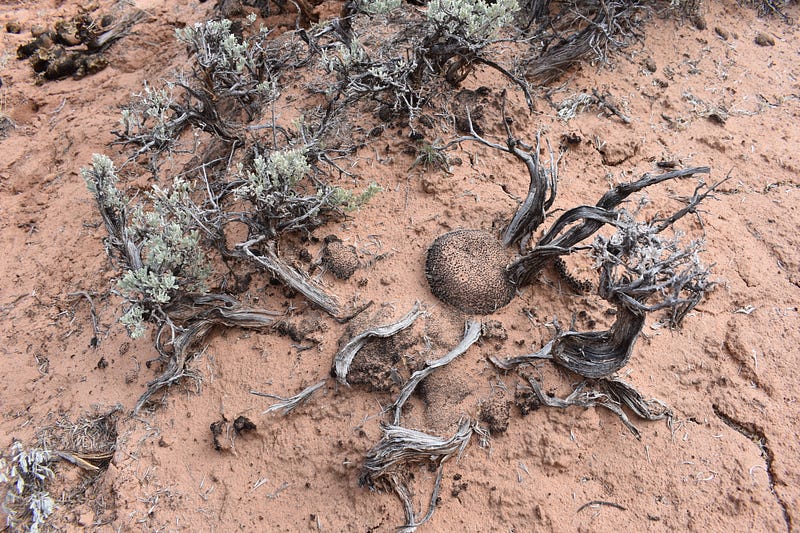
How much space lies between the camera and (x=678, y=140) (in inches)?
135

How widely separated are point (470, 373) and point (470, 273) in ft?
1.67

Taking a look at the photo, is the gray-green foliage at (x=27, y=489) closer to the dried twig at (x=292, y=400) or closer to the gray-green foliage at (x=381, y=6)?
the dried twig at (x=292, y=400)

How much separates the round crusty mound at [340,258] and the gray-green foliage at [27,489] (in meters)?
1.56

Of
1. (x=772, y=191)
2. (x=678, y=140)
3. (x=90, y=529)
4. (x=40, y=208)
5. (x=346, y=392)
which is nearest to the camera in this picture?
(x=90, y=529)

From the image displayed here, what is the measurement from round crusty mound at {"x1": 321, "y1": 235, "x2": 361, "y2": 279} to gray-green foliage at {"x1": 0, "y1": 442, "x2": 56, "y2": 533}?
1.56 meters

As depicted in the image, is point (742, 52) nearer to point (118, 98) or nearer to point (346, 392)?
point (346, 392)

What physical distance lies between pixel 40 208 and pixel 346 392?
3018 millimetres

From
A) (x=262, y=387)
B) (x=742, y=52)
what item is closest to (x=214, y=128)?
(x=262, y=387)

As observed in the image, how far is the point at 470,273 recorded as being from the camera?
2582 mm

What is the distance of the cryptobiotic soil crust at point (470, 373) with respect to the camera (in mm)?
2178

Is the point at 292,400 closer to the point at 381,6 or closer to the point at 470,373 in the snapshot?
the point at 470,373

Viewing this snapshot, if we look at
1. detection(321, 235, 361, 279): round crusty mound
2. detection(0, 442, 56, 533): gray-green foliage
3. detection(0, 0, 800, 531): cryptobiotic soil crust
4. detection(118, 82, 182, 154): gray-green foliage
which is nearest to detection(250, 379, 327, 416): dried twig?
detection(0, 0, 800, 531): cryptobiotic soil crust

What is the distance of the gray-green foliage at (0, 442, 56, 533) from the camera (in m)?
2.19

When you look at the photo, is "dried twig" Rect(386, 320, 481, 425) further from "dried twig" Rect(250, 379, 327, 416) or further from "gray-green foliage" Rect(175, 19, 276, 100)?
"gray-green foliage" Rect(175, 19, 276, 100)
